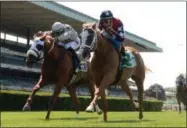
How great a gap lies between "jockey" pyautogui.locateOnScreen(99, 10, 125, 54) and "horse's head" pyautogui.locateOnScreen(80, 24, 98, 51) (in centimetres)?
54

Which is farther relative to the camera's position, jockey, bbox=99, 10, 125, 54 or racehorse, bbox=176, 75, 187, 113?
racehorse, bbox=176, 75, 187, 113

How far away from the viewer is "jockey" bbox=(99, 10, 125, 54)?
30.2 ft

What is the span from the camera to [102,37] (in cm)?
917

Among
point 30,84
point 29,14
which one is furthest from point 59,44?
point 29,14

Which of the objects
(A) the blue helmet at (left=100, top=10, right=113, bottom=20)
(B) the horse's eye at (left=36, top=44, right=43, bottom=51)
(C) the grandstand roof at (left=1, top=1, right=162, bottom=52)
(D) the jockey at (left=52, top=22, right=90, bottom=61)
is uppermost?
(C) the grandstand roof at (left=1, top=1, right=162, bottom=52)

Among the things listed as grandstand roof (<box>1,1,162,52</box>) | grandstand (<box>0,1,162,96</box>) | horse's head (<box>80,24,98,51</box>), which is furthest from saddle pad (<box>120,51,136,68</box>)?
grandstand roof (<box>1,1,162,52</box>)

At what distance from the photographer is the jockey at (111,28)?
9219mm

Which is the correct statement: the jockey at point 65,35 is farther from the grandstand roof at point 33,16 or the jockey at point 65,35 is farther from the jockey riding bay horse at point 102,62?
the grandstand roof at point 33,16

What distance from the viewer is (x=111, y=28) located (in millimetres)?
9406

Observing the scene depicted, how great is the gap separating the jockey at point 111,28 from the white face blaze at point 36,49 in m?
1.69

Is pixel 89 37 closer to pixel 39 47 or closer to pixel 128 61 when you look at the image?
pixel 128 61

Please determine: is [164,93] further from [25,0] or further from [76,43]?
[76,43]

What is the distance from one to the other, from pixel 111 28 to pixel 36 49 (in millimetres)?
1919

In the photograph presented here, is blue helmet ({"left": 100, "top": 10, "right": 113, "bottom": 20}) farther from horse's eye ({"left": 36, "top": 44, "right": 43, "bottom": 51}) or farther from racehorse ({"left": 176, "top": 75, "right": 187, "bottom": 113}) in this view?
racehorse ({"left": 176, "top": 75, "right": 187, "bottom": 113})
